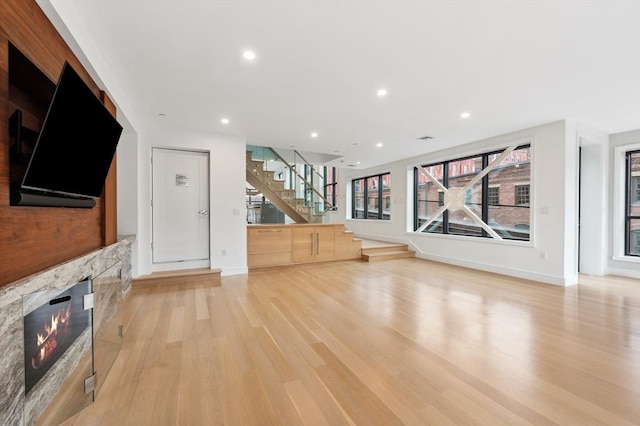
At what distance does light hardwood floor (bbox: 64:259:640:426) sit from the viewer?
1.60 meters

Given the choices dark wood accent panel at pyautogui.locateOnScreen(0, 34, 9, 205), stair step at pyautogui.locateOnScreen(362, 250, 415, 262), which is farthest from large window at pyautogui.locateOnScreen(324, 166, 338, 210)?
dark wood accent panel at pyautogui.locateOnScreen(0, 34, 9, 205)

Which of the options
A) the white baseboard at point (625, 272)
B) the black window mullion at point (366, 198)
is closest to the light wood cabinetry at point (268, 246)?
the black window mullion at point (366, 198)

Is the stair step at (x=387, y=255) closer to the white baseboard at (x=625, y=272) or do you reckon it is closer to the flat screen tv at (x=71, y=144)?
the white baseboard at (x=625, y=272)

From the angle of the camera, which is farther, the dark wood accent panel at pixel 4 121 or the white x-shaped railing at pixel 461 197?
the white x-shaped railing at pixel 461 197

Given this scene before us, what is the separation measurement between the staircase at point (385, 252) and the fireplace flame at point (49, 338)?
5.33 meters

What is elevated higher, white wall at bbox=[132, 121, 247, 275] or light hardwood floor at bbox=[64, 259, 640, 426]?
white wall at bbox=[132, 121, 247, 275]

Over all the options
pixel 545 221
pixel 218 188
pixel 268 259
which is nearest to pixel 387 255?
pixel 268 259

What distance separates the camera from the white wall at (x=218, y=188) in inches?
177

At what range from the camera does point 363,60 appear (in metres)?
2.58

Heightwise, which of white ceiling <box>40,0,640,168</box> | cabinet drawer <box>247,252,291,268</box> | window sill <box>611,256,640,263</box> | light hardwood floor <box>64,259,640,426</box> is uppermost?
white ceiling <box>40,0,640,168</box>

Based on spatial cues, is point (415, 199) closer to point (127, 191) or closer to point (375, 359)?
point (375, 359)

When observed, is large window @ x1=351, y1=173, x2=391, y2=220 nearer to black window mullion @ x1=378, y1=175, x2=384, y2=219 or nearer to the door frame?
black window mullion @ x1=378, y1=175, x2=384, y2=219

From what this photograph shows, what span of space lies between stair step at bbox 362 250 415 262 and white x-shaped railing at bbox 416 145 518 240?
720 millimetres

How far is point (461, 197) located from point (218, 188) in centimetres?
517
